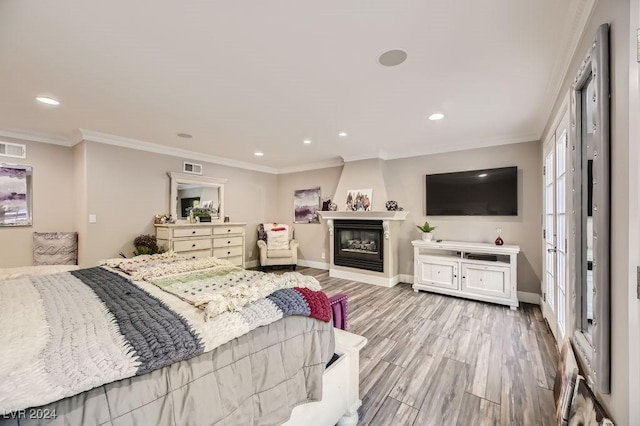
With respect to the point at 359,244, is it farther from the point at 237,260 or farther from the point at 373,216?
the point at 237,260

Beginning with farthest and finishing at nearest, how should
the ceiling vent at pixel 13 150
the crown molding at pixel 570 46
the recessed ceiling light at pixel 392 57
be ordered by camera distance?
the ceiling vent at pixel 13 150 < the recessed ceiling light at pixel 392 57 < the crown molding at pixel 570 46

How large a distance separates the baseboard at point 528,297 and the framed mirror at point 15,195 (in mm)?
6870

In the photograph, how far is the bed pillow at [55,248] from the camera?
3459 millimetres

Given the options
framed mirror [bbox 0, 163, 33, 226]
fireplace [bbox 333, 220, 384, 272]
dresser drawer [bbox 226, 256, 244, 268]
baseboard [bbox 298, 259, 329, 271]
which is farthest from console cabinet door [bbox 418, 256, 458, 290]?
framed mirror [bbox 0, 163, 33, 226]

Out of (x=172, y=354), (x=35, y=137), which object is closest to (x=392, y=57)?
(x=172, y=354)

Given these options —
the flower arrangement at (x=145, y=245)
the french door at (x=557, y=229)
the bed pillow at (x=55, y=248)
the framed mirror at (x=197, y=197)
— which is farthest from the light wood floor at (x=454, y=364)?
the bed pillow at (x=55, y=248)

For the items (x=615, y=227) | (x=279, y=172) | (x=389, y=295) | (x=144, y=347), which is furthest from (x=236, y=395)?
(x=279, y=172)

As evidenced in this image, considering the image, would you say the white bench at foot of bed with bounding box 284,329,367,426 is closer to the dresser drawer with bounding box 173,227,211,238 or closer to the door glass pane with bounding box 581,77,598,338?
the door glass pane with bounding box 581,77,598,338

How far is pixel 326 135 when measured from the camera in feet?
12.2

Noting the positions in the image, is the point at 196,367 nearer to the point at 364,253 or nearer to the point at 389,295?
the point at 389,295

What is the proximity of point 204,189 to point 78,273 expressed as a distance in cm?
313

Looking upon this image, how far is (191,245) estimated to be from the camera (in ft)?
13.8

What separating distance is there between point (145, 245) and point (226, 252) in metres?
1.28

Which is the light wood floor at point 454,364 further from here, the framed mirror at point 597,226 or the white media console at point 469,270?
the framed mirror at point 597,226
